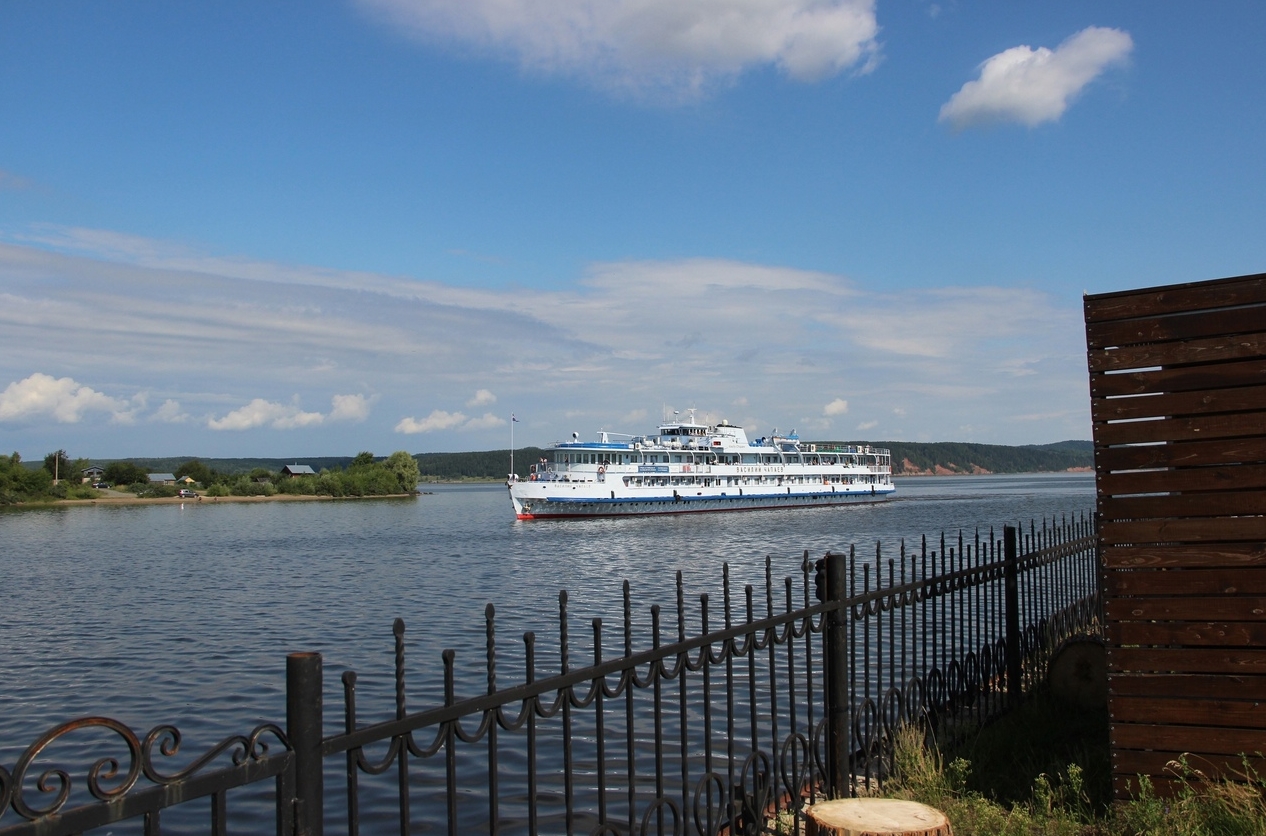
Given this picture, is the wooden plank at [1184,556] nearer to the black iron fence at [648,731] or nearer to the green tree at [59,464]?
the black iron fence at [648,731]

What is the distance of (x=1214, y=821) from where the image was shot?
4.48m

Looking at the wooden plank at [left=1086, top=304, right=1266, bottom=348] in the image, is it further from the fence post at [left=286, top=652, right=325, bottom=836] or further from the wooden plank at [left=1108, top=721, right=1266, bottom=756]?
the fence post at [left=286, top=652, right=325, bottom=836]

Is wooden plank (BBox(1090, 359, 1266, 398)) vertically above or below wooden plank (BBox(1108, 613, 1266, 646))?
above

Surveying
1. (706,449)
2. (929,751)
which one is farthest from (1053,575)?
(706,449)

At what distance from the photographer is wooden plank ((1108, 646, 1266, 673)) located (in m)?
4.62

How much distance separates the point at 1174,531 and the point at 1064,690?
2.97 meters

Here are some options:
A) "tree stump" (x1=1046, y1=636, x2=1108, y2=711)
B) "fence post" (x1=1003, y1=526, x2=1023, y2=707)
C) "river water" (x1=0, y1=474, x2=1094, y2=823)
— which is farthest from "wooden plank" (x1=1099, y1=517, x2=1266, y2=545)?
"river water" (x1=0, y1=474, x2=1094, y2=823)

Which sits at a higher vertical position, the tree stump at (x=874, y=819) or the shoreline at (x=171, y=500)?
the tree stump at (x=874, y=819)

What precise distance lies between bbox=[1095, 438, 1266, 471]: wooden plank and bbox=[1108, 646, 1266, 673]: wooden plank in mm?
911

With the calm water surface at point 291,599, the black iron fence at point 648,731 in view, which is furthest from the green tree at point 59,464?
the black iron fence at point 648,731

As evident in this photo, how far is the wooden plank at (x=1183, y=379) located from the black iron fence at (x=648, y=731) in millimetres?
1440

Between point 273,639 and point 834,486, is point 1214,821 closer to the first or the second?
point 273,639

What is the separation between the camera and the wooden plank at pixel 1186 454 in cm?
466

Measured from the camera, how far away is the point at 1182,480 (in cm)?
480
